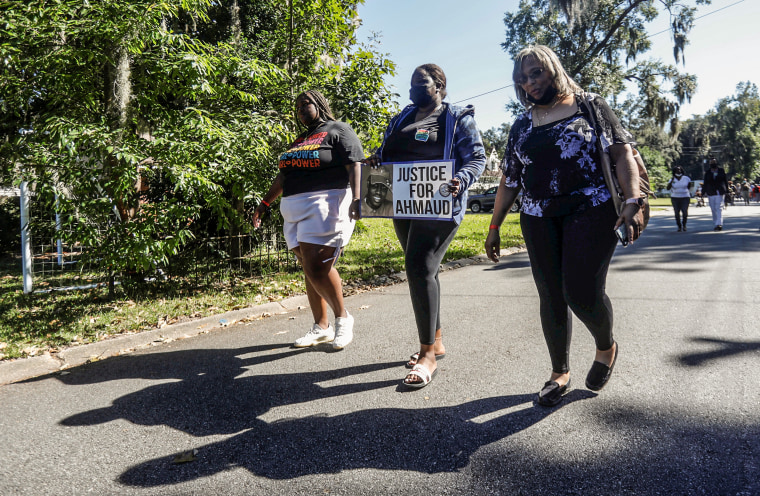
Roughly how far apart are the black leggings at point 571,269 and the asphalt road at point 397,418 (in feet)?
1.30

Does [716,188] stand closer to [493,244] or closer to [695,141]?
[493,244]

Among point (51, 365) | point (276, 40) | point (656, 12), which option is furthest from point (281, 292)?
point (656, 12)

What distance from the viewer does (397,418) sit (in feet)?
8.56

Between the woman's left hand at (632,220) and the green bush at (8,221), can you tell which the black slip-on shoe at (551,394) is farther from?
the green bush at (8,221)

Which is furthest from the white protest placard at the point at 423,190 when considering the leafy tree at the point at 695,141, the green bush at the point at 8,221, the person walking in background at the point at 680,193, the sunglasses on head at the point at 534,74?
the leafy tree at the point at 695,141

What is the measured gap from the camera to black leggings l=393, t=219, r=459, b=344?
305 centimetres

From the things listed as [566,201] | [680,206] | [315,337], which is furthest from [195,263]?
[680,206]

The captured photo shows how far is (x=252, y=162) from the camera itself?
5.65 m

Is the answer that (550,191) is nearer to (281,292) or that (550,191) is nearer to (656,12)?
(281,292)

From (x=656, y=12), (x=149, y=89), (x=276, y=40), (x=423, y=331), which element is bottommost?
(x=423, y=331)

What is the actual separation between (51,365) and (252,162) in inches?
111

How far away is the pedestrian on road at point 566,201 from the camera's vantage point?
2449 mm

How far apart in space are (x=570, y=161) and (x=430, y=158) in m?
0.88

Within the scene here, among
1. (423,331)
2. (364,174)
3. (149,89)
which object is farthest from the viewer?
(149,89)
